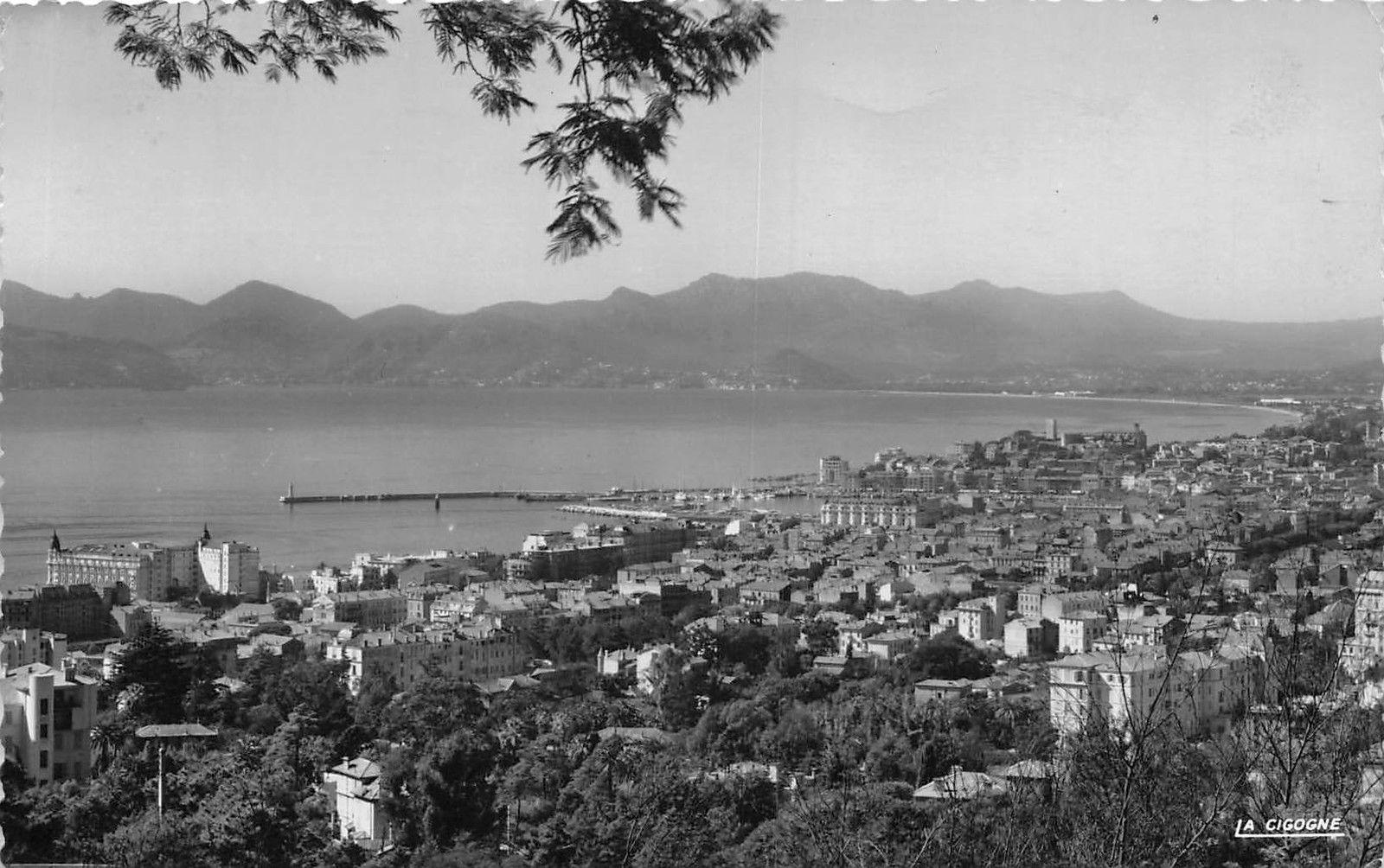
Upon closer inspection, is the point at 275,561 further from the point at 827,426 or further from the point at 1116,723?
the point at 1116,723

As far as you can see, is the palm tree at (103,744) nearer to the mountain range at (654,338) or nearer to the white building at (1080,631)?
the mountain range at (654,338)

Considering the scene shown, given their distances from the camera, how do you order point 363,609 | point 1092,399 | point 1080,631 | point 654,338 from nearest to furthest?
point 654,338 → point 1080,631 → point 1092,399 → point 363,609

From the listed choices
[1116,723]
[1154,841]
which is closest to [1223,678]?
[1116,723]

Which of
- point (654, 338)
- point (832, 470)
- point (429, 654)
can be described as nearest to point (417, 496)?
point (429, 654)

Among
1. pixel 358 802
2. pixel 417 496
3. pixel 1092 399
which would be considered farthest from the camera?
pixel 417 496

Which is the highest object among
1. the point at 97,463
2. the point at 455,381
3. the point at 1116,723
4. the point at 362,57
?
the point at 362,57

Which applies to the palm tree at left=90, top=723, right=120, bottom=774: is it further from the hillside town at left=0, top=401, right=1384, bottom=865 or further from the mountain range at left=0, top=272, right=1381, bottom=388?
the mountain range at left=0, top=272, right=1381, bottom=388
